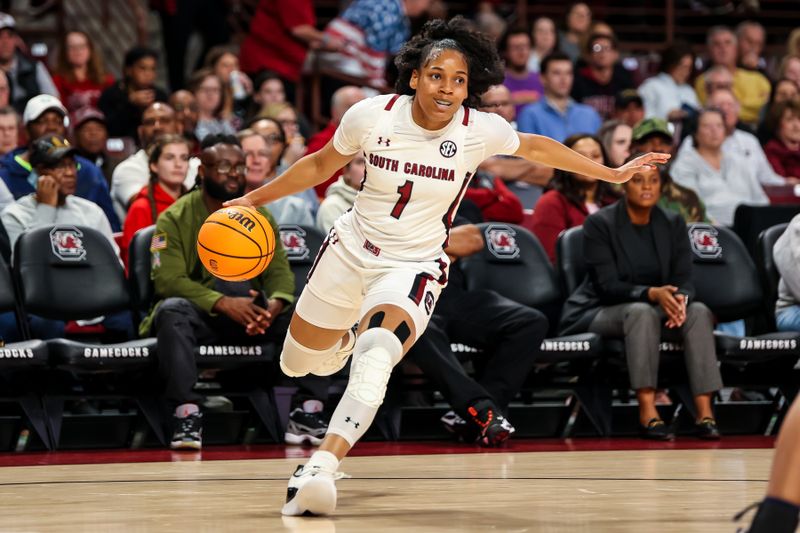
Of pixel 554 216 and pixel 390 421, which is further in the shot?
pixel 554 216

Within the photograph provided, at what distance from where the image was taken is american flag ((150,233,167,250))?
7.13 m

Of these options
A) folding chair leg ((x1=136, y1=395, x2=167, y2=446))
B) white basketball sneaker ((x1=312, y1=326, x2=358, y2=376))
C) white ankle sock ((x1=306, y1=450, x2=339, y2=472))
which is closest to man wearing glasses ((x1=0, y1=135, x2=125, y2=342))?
folding chair leg ((x1=136, y1=395, x2=167, y2=446))

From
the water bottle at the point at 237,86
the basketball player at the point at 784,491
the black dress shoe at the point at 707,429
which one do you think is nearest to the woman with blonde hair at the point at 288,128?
the water bottle at the point at 237,86

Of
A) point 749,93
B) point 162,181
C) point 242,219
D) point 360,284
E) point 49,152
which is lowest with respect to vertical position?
point 749,93

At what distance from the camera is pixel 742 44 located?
1398 centimetres

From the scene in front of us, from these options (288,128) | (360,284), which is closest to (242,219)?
(360,284)

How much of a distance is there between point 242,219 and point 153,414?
6.93 ft

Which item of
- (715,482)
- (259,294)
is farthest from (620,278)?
(715,482)

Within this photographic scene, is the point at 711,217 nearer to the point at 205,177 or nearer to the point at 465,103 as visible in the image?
the point at 205,177

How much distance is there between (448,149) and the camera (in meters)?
5.14

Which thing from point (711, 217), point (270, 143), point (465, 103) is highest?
point (465, 103)

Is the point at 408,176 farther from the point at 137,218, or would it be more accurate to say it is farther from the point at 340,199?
the point at 137,218

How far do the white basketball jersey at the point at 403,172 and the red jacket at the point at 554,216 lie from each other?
3558 millimetres

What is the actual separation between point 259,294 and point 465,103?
225cm
